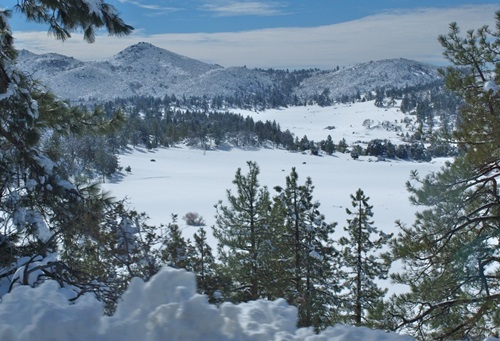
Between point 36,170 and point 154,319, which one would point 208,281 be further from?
point 154,319

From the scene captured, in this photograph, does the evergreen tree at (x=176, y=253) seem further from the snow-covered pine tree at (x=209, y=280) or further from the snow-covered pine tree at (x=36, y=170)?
the snow-covered pine tree at (x=36, y=170)

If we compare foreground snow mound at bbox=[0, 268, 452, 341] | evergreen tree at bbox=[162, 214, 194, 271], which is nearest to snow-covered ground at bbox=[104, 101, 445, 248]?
evergreen tree at bbox=[162, 214, 194, 271]

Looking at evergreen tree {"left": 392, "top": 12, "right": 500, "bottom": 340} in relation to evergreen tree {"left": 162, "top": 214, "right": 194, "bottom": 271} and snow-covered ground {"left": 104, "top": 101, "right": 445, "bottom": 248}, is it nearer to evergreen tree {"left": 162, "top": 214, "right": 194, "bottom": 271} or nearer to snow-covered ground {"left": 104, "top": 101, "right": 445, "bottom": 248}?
evergreen tree {"left": 162, "top": 214, "right": 194, "bottom": 271}

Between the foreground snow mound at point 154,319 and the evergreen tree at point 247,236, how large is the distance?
32.1 feet

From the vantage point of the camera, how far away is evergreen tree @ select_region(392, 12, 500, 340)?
6.20 metres

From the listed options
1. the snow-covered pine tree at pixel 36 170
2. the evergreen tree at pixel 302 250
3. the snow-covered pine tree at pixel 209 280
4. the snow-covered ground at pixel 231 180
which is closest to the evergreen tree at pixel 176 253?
the snow-covered pine tree at pixel 209 280

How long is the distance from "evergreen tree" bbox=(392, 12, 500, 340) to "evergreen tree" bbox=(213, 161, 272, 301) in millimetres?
5587

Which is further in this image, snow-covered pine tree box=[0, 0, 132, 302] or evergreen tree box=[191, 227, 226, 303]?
evergreen tree box=[191, 227, 226, 303]

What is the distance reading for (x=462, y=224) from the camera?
6.89 m

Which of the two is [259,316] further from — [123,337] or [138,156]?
[138,156]

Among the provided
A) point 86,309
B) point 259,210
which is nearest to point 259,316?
point 86,309

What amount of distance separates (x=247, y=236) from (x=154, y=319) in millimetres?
11000

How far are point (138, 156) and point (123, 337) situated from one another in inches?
3718

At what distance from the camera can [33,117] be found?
471 centimetres
